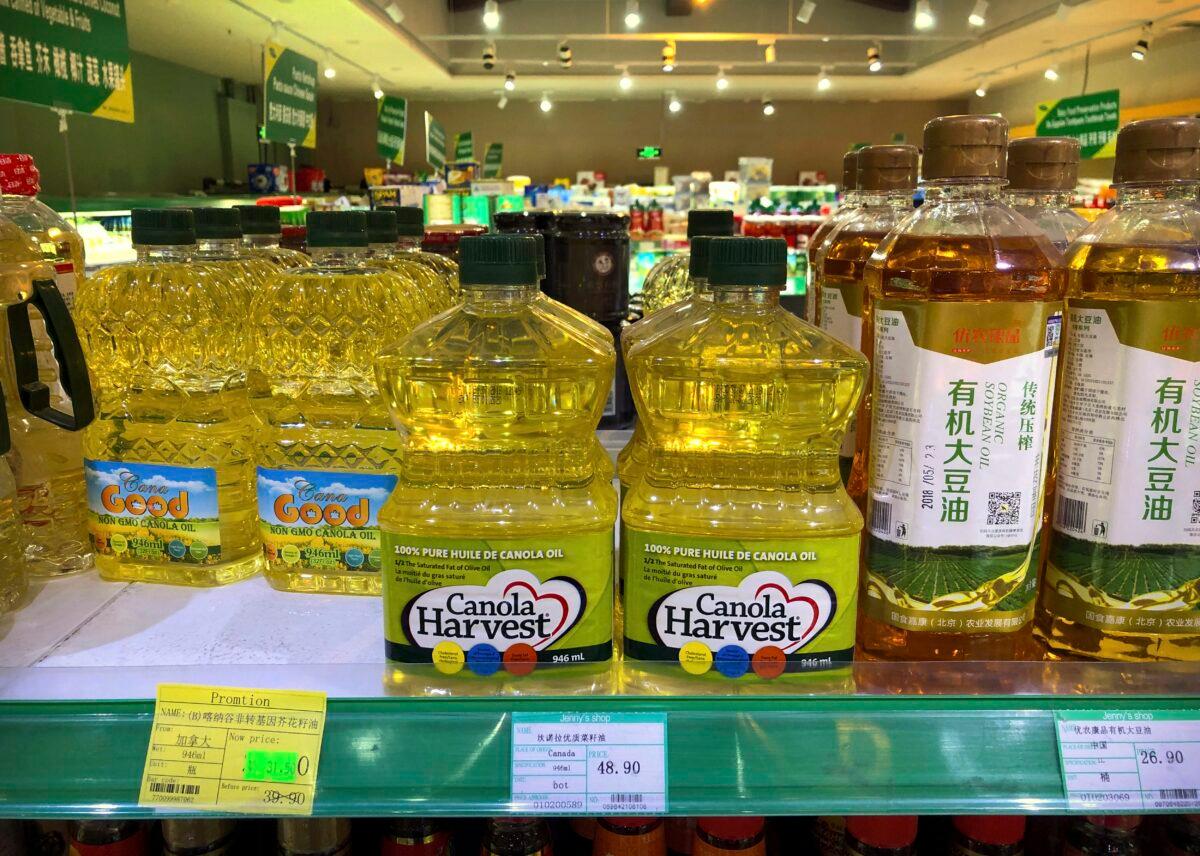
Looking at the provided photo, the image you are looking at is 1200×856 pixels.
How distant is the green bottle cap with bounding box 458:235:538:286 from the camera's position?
779 mm

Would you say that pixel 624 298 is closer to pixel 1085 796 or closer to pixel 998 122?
pixel 998 122

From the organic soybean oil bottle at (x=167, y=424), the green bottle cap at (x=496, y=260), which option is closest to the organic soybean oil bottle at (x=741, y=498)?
the green bottle cap at (x=496, y=260)

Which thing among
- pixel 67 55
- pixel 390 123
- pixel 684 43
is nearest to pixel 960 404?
pixel 67 55

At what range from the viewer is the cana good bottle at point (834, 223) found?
1.18m

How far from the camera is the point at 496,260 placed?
781 millimetres

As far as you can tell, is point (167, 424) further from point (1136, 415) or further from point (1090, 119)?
point (1090, 119)

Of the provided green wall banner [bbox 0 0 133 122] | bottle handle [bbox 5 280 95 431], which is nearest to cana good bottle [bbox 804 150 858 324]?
bottle handle [bbox 5 280 95 431]

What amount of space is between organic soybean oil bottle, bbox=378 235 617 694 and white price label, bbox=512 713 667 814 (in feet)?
0.14

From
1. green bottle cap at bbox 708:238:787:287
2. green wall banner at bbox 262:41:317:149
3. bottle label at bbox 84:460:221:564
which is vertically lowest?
bottle label at bbox 84:460:221:564

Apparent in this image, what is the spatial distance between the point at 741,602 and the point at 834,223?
2.27 feet

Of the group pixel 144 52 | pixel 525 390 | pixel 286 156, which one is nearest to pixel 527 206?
pixel 144 52

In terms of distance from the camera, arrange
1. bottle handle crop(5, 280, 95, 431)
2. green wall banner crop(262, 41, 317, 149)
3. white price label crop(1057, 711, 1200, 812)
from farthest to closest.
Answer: green wall banner crop(262, 41, 317, 149) → bottle handle crop(5, 280, 95, 431) → white price label crop(1057, 711, 1200, 812)

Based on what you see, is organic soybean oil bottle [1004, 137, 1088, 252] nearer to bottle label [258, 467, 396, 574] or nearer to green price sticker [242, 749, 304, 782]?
bottle label [258, 467, 396, 574]

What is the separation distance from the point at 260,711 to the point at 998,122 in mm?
792
